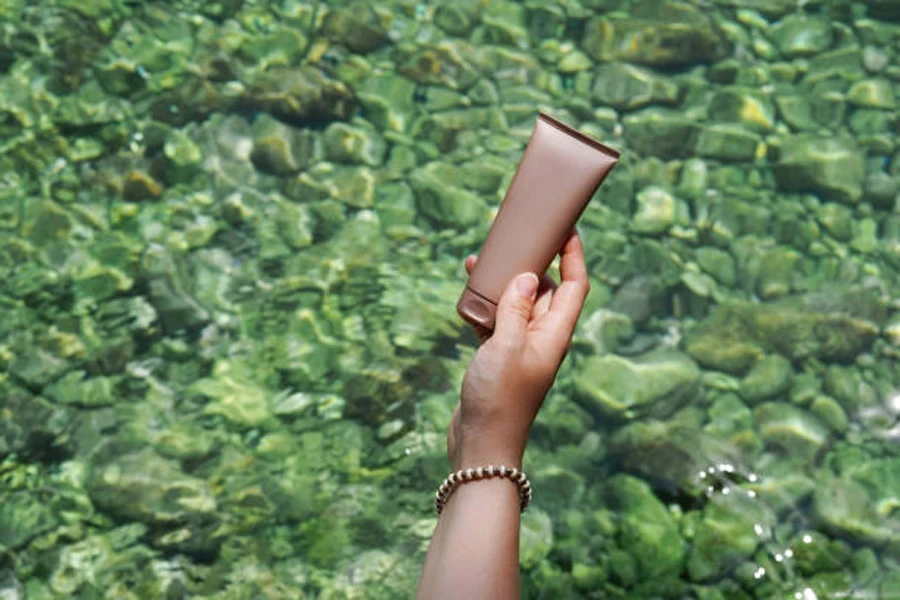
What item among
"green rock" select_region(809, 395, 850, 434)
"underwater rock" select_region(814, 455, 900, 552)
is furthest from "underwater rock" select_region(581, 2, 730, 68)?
"underwater rock" select_region(814, 455, 900, 552)

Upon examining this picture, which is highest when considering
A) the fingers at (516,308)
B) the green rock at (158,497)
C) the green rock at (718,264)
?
→ the fingers at (516,308)

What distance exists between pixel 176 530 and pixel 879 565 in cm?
176

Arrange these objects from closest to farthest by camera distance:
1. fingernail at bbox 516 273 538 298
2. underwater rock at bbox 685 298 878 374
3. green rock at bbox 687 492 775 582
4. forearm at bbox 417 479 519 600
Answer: forearm at bbox 417 479 519 600 < fingernail at bbox 516 273 538 298 < green rock at bbox 687 492 775 582 < underwater rock at bbox 685 298 878 374

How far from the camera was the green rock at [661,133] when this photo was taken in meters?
3.40

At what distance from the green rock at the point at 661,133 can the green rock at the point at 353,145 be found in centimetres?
84

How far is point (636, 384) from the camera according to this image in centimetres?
287

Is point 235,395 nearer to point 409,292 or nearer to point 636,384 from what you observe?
point 409,292

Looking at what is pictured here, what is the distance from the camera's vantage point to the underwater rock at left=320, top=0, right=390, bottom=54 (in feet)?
12.1

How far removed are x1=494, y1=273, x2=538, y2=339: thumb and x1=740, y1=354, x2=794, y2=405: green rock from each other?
4.05ft

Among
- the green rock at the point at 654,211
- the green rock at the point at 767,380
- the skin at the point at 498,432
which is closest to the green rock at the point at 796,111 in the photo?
the green rock at the point at 654,211

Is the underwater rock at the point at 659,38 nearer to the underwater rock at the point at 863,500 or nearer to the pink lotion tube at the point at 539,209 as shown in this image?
the underwater rock at the point at 863,500

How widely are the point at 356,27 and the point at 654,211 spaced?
4.29ft

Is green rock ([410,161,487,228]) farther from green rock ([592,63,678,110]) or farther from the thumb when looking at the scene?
the thumb

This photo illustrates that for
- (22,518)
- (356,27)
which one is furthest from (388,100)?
(22,518)
